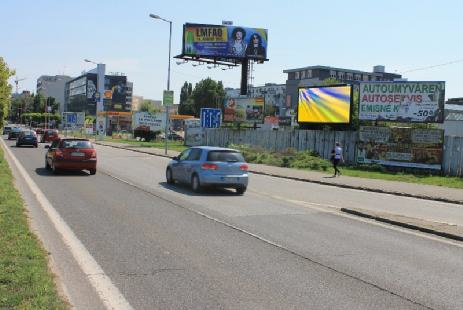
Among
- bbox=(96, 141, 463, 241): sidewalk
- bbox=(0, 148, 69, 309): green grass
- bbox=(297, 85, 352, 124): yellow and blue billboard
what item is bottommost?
bbox=(96, 141, 463, 241): sidewalk

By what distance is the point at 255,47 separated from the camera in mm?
67875

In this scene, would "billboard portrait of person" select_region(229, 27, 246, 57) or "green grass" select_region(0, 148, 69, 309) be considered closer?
"green grass" select_region(0, 148, 69, 309)

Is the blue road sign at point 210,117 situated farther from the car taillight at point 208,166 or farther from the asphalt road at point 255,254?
the asphalt road at point 255,254

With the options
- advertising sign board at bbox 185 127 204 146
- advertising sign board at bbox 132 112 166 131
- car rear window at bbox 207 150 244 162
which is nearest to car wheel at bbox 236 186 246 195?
car rear window at bbox 207 150 244 162

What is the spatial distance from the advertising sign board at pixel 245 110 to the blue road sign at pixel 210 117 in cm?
A: 737

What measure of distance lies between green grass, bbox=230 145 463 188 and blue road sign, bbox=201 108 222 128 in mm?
10809

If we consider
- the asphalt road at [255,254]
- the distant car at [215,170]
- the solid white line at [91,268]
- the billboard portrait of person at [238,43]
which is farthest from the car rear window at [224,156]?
the billboard portrait of person at [238,43]

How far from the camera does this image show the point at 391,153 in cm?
→ 2970

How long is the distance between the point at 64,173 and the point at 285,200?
10.3 meters

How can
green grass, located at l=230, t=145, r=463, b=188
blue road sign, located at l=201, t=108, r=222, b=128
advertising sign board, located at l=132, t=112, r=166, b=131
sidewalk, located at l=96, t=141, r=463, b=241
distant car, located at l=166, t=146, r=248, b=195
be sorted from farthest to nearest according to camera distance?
advertising sign board, located at l=132, t=112, r=166, b=131, blue road sign, located at l=201, t=108, r=222, b=128, green grass, located at l=230, t=145, r=463, b=188, distant car, located at l=166, t=146, r=248, b=195, sidewalk, located at l=96, t=141, r=463, b=241

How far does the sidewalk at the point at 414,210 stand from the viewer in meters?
11.6

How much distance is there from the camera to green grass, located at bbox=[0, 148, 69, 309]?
5.30 meters

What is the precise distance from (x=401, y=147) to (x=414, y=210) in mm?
14758

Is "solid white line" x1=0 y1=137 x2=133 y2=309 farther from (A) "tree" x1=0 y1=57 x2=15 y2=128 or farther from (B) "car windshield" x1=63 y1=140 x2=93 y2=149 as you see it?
(A) "tree" x1=0 y1=57 x2=15 y2=128
